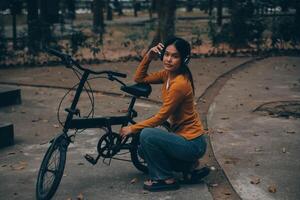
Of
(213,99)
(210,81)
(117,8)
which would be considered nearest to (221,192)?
(213,99)

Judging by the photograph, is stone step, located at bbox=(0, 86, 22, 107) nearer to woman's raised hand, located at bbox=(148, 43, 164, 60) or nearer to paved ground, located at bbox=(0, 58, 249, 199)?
paved ground, located at bbox=(0, 58, 249, 199)

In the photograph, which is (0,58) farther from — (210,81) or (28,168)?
(28,168)

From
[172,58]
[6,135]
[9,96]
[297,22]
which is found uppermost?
[297,22]

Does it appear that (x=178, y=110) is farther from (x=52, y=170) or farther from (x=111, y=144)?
(x=52, y=170)

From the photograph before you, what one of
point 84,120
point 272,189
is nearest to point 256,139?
point 272,189

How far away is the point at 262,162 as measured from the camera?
6.37 meters

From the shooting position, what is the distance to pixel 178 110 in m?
5.50

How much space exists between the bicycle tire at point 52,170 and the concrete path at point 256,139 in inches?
68.8

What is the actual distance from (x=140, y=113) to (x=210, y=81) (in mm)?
3428

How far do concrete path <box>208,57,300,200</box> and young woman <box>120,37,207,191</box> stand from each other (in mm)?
675

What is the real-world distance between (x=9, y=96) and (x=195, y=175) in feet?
17.1

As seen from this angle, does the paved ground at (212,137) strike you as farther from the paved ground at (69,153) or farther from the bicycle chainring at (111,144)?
the bicycle chainring at (111,144)

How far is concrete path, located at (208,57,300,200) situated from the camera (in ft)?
18.6

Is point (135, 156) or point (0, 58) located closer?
point (135, 156)
